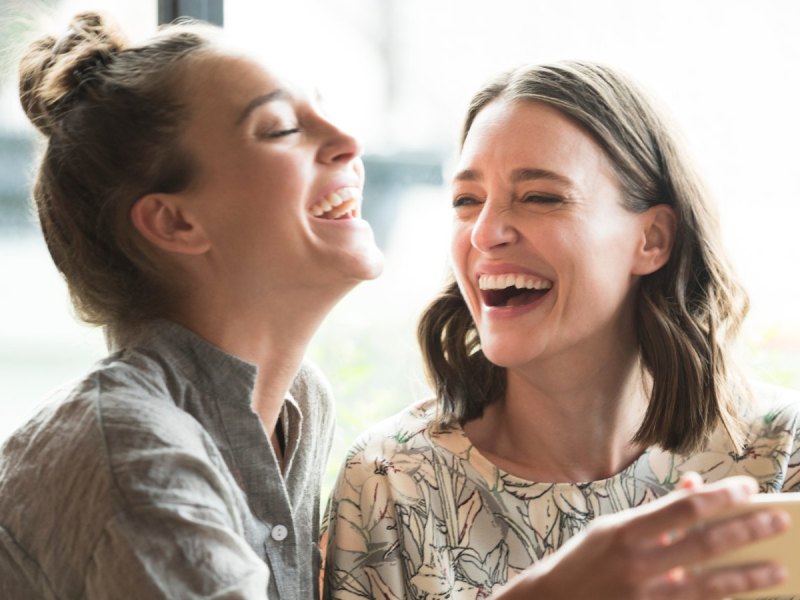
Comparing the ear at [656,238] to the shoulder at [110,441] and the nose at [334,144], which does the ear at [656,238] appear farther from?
the shoulder at [110,441]

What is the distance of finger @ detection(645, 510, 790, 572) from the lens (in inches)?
43.5

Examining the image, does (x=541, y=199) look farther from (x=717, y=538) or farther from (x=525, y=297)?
(x=717, y=538)

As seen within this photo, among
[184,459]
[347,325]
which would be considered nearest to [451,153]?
[347,325]

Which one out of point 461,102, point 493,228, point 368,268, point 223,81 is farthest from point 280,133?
point 461,102

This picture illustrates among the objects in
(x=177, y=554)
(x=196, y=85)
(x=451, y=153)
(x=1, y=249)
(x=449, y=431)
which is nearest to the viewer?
(x=177, y=554)

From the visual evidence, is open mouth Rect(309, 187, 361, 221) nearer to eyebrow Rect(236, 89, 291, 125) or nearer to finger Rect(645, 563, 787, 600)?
eyebrow Rect(236, 89, 291, 125)

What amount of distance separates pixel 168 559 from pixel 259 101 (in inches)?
24.5

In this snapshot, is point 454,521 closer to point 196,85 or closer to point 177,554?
point 177,554

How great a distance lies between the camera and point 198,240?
4.83ft

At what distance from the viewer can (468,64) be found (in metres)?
2.34

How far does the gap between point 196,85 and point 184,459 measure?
52 centimetres

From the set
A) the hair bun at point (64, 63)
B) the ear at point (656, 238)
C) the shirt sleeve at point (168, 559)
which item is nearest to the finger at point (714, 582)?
the shirt sleeve at point (168, 559)

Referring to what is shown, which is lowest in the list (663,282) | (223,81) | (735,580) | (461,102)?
(735,580)

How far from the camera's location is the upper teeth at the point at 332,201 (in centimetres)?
149
